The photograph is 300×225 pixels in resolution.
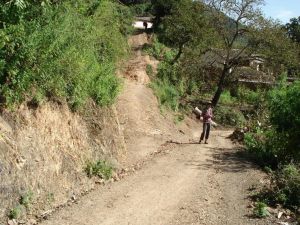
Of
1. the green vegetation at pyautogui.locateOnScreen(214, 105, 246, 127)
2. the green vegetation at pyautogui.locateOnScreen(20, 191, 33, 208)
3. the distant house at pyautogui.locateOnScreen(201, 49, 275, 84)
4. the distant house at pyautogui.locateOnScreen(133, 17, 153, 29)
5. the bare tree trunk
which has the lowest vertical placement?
the green vegetation at pyautogui.locateOnScreen(214, 105, 246, 127)

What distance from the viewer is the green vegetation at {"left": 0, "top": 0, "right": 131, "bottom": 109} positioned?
924cm

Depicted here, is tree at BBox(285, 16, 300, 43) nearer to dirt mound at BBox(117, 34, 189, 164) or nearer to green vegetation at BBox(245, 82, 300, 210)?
dirt mound at BBox(117, 34, 189, 164)

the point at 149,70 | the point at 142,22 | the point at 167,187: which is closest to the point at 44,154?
the point at 167,187

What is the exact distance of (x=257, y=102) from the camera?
127ft

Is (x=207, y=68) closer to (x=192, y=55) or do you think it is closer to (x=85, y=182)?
(x=192, y=55)

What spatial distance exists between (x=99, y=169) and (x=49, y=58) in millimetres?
3298

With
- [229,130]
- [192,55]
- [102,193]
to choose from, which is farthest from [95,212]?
[192,55]

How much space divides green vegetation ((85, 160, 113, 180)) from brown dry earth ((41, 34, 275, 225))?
0.37 m

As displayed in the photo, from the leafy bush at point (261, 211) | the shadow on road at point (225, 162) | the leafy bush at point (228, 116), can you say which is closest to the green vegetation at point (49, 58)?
the shadow on road at point (225, 162)

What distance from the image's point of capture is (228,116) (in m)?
35.2

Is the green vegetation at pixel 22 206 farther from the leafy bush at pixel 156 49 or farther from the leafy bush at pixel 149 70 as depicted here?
the leafy bush at pixel 156 49

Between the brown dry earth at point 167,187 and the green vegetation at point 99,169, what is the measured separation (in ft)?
1.22

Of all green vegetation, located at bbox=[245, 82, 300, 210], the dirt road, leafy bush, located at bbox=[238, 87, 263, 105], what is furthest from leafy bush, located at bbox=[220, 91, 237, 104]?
the dirt road

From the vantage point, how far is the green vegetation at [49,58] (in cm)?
924
